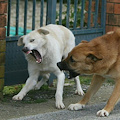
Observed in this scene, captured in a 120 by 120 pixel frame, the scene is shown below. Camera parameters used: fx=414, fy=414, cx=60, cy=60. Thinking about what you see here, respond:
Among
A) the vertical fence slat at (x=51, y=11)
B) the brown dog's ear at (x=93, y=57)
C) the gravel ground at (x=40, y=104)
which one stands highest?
the vertical fence slat at (x=51, y=11)

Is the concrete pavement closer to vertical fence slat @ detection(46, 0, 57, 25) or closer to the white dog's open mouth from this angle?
the white dog's open mouth

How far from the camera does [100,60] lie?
506 cm

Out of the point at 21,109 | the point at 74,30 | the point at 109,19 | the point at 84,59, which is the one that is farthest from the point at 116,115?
the point at 109,19

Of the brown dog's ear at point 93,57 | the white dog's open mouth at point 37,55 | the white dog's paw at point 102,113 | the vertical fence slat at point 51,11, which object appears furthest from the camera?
the vertical fence slat at point 51,11

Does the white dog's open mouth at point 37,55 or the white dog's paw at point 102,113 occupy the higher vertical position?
the white dog's open mouth at point 37,55

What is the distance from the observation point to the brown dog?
5078mm

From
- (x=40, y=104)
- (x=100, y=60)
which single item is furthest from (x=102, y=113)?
(x=40, y=104)

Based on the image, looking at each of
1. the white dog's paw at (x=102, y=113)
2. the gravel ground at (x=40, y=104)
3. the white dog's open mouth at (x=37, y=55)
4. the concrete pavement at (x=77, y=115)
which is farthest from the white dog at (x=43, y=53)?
the white dog's paw at (x=102, y=113)

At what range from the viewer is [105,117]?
5.20m

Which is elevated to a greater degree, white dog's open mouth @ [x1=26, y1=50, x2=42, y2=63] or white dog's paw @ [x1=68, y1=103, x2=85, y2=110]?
white dog's open mouth @ [x1=26, y1=50, x2=42, y2=63]

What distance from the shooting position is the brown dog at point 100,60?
5.08 meters

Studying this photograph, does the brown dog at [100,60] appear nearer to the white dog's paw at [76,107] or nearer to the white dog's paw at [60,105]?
the white dog's paw at [76,107]

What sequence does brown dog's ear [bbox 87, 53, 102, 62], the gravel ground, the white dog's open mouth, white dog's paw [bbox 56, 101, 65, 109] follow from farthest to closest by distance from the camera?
the white dog's open mouth
white dog's paw [bbox 56, 101, 65, 109]
the gravel ground
brown dog's ear [bbox 87, 53, 102, 62]

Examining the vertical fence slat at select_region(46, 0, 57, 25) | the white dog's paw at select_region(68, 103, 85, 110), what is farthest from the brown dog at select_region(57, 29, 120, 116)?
the vertical fence slat at select_region(46, 0, 57, 25)
